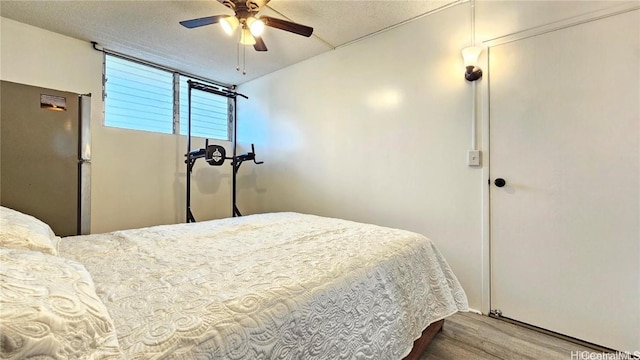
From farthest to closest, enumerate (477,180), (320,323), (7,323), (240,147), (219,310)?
(240,147), (477,180), (320,323), (219,310), (7,323)

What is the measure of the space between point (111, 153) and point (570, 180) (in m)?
4.07

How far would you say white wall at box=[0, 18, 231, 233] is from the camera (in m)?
2.42

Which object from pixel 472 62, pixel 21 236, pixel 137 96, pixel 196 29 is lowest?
pixel 21 236

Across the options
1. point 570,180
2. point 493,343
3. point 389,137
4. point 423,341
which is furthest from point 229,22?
point 493,343

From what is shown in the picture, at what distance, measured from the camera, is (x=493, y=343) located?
1.65 meters

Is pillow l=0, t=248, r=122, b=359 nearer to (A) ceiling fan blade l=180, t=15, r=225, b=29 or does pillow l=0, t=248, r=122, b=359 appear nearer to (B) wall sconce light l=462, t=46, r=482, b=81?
(A) ceiling fan blade l=180, t=15, r=225, b=29

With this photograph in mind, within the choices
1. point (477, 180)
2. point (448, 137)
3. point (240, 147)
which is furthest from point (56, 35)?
point (477, 180)

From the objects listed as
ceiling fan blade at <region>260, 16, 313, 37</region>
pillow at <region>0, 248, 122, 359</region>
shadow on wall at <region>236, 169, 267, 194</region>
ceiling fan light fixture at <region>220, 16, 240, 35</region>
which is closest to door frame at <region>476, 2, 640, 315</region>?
ceiling fan blade at <region>260, 16, 313, 37</region>

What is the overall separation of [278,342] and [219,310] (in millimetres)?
190

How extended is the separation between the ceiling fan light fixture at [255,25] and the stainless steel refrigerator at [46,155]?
164cm

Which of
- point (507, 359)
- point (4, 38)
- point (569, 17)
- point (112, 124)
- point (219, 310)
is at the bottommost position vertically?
point (507, 359)

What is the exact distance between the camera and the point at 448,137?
2160mm

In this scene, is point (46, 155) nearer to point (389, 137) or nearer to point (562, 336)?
point (389, 137)

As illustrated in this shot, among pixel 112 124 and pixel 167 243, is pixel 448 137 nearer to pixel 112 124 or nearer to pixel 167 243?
pixel 167 243
